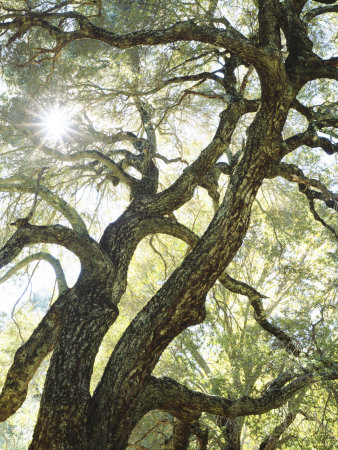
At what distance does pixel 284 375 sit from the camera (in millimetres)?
4676

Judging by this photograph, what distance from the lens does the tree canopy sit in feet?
11.1

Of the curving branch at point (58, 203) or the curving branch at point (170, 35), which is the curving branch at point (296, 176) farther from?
the curving branch at point (58, 203)

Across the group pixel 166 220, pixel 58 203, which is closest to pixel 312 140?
pixel 166 220

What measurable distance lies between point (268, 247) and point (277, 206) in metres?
0.91

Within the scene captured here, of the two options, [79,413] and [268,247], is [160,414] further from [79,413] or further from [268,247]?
Answer: [79,413]

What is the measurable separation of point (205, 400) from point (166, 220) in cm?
203

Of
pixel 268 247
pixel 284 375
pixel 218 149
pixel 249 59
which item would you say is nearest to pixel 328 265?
pixel 268 247

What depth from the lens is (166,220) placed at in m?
4.71

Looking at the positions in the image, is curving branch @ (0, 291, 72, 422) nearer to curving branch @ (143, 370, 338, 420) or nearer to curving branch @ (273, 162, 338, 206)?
curving branch @ (143, 370, 338, 420)

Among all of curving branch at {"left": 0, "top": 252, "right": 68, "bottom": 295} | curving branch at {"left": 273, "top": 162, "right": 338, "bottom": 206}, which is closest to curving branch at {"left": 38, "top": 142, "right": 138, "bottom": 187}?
curving branch at {"left": 0, "top": 252, "right": 68, "bottom": 295}

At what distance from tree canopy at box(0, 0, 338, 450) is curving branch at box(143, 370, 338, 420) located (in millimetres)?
16

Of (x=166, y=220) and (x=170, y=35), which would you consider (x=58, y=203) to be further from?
(x=170, y=35)

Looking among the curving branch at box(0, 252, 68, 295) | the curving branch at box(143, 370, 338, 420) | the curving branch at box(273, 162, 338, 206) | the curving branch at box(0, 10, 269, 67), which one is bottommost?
the curving branch at box(143, 370, 338, 420)

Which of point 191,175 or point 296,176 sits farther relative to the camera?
point 191,175
